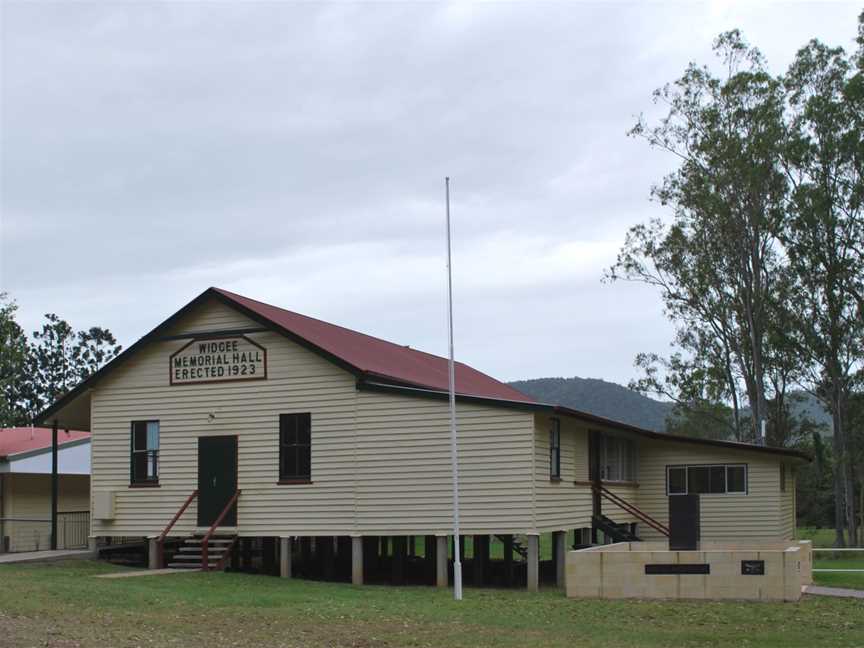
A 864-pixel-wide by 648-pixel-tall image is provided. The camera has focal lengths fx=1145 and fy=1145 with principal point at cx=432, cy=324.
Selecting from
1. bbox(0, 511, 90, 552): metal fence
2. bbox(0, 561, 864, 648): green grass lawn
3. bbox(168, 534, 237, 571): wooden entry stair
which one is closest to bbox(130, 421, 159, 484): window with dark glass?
bbox(168, 534, 237, 571): wooden entry stair

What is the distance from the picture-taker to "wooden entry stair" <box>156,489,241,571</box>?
89.9 ft

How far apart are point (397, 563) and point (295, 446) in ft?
12.4

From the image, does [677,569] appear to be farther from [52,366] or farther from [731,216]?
[52,366]

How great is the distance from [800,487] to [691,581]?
148 ft

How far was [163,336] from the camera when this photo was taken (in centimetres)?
2908

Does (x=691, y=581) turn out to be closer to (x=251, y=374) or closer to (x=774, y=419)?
(x=251, y=374)

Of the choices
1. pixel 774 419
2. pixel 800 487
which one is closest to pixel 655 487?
pixel 774 419

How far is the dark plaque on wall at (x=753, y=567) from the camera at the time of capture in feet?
70.6

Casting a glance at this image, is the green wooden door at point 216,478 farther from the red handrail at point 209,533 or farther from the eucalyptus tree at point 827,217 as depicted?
the eucalyptus tree at point 827,217

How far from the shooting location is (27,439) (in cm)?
3791

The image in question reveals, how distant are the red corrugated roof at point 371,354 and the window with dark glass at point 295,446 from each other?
6.34ft

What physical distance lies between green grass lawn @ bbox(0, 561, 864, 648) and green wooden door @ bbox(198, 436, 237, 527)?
4.15m

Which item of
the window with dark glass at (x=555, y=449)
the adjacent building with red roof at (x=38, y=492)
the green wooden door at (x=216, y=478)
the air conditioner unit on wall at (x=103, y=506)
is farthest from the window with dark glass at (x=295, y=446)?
the adjacent building with red roof at (x=38, y=492)

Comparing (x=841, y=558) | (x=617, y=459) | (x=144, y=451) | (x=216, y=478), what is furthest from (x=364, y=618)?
(x=841, y=558)
